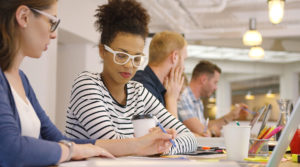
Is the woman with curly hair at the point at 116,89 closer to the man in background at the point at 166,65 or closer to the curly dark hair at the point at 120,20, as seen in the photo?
the curly dark hair at the point at 120,20

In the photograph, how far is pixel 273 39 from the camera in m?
8.90

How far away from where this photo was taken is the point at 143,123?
5.35 ft

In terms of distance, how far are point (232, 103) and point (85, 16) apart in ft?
22.7

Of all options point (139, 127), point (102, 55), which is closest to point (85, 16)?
point (102, 55)

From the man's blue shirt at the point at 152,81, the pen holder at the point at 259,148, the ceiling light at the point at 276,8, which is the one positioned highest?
the ceiling light at the point at 276,8

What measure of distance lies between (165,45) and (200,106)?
1.92 metres

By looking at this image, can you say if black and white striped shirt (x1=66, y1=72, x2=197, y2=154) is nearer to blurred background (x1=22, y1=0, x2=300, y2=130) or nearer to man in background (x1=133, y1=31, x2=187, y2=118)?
blurred background (x1=22, y1=0, x2=300, y2=130)

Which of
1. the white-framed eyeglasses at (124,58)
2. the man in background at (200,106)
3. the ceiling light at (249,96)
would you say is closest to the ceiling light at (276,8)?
the man in background at (200,106)

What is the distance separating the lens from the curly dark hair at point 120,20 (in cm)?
201

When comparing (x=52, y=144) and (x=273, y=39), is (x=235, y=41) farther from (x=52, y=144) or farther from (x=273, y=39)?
(x=52, y=144)

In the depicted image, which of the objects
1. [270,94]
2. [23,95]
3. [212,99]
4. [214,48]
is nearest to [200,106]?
[23,95]

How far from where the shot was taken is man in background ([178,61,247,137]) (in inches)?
157

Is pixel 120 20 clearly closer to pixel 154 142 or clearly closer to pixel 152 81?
pixel 154 142

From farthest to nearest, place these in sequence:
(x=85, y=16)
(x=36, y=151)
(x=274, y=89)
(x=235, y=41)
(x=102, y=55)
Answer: (x=274, y=89) → (x=235, y=41) → (x=85, y=16) → (x=102, y=55) → (x=36, y=151)
